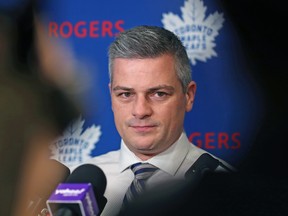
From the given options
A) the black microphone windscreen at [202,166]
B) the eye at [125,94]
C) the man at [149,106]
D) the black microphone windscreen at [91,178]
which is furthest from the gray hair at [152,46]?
the black microphone windscreen at [91,178]

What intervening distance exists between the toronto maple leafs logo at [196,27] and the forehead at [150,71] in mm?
130

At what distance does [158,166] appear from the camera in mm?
1542

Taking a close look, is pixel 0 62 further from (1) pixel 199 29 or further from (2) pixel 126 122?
(1) pixel 199 29

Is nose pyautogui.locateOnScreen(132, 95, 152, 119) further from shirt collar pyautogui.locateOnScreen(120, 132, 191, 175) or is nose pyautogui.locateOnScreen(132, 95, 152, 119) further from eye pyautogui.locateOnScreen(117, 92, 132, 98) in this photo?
shirt collar pyautogui.locateOnScreen(120, 132, 191, 175)

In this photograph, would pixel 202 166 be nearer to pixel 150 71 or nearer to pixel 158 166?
pixel 158 166

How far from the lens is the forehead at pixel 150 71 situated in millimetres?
1446

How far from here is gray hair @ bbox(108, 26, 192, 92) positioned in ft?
4.73

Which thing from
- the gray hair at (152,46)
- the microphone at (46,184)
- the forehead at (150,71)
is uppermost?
the gray hair at (152,46)

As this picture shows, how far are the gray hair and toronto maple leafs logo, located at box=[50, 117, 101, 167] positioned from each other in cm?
24

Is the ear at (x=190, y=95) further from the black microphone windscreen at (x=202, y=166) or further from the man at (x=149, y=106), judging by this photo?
the black microphone windscreen at (x=202, y=166)

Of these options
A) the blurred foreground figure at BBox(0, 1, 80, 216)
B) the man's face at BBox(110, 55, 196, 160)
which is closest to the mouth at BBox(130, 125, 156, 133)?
the man's face at BBox(110, 55, 196, 160)

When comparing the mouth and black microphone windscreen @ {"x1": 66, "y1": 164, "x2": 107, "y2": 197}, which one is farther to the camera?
the mouth

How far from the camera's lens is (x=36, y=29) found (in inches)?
62.9

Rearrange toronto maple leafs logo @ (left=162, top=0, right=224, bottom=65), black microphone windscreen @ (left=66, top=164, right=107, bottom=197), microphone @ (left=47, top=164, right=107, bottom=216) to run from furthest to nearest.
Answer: toronto maple leafs logo @ (left=162, top=0, right=224, bottom=65), black microphone windscreen @ (left=66, top=164, right=107, bottom=197), microphone @ (left=47, top=164, right=107, bottom=216)
